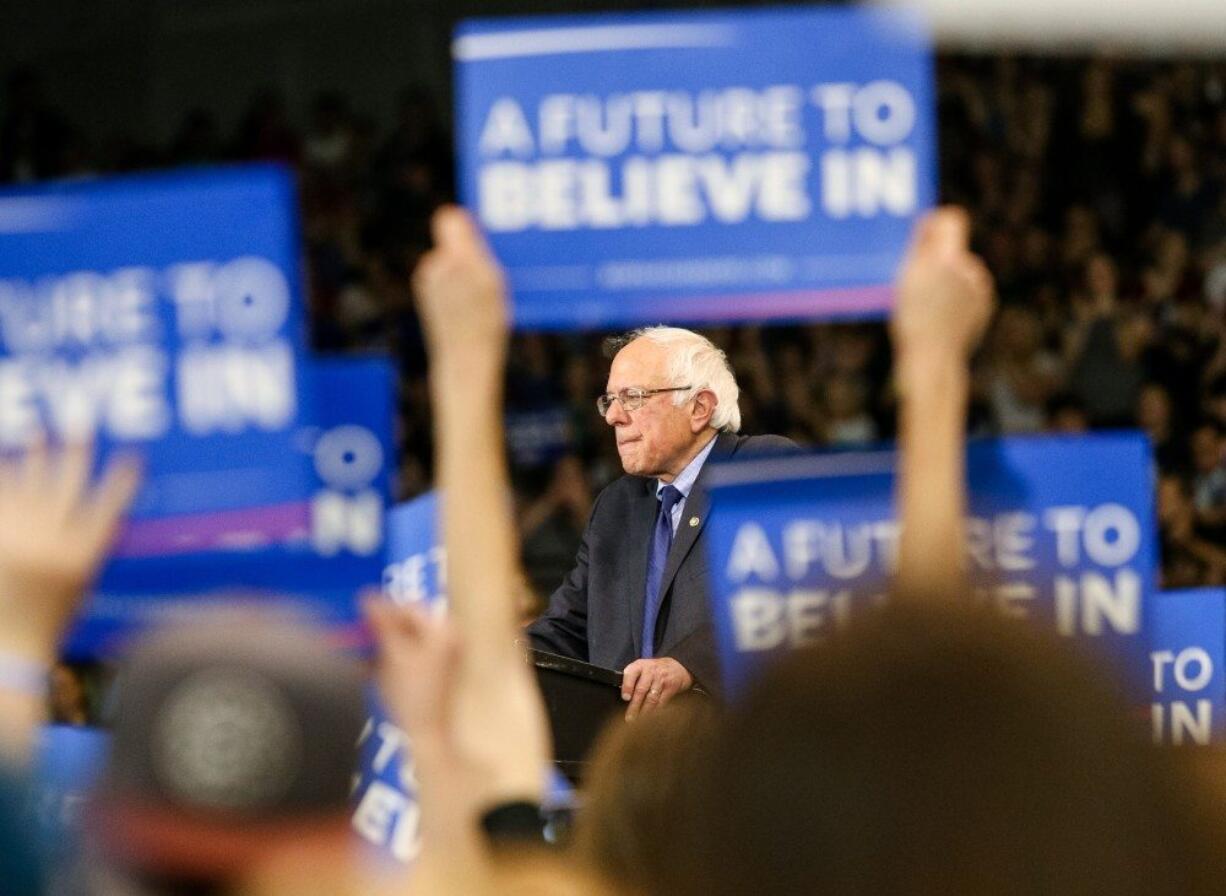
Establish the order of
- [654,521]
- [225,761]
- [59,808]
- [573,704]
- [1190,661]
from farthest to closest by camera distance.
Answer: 1. [654,521]
2. [573,704]
3. [1190,661]
4. [59,808]
5. [225,761]

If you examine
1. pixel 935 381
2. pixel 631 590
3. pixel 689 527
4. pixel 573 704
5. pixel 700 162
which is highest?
pixel 700 162

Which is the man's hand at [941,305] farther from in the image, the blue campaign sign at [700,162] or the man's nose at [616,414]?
the man's nose at [616,414]

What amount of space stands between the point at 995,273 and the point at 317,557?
8.23 m

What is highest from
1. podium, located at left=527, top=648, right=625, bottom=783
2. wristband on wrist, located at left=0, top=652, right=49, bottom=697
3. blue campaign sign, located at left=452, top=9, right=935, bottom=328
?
blue campaign sign, located at left=452, top=9, right=935, bottom=328

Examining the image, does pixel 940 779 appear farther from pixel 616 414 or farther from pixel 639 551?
pixel 616 414

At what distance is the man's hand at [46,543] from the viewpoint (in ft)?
4.91

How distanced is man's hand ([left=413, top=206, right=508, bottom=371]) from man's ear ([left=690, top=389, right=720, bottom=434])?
8.74ft

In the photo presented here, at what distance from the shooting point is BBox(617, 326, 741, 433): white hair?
4.40m

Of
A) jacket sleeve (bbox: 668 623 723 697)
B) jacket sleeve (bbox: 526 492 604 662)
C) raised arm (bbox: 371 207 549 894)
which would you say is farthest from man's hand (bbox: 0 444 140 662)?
jacket sleeve (bbox: 526 492 604 662)

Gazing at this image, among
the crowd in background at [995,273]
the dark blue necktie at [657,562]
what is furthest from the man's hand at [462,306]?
the crowd in background at [995,273]

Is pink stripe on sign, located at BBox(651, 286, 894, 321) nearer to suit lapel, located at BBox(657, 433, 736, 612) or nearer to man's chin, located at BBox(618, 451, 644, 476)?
suit lapel, located at BBox(657, 433, 736, 612)

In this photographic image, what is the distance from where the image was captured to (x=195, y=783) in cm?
117

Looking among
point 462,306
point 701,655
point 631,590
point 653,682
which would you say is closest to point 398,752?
point 653,682

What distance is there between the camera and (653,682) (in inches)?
141
